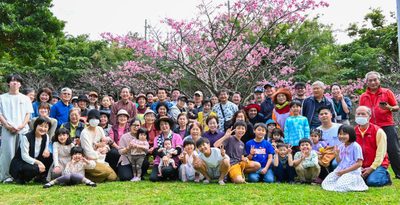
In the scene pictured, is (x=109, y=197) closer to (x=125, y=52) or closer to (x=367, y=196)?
(x=367, y=196)

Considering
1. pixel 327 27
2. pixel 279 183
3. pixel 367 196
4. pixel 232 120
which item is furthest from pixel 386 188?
pixel 327 27

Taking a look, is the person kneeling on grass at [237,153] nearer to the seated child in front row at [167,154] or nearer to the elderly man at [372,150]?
the seated child in front row at [167,154]

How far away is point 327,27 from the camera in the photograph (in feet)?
71.3

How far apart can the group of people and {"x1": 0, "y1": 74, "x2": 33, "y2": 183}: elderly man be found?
0.05 feet

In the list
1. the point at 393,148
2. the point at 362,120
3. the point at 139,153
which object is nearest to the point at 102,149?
the point at 139,153

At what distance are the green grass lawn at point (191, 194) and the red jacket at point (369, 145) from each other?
47cm

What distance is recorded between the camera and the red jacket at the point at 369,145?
6.14 metres

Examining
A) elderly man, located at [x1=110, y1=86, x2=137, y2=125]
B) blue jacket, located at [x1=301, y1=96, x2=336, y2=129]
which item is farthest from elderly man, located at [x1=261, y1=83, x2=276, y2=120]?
elderly man, located at [x1=110, y1=86, x2=137, y2=125]

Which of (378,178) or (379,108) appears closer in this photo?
(378,178)

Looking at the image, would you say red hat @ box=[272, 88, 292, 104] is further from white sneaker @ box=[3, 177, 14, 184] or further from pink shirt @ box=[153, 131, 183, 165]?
white sneaker @ box=[3, 177, 14, 184]

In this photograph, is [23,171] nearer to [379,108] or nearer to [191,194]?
[191,194]

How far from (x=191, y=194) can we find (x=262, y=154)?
1736mm

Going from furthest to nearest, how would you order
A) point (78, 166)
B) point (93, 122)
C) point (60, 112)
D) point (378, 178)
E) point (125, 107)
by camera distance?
point (125, 107)
point (60, 112)
point (93, 122)
point (78, 166)
point (378, 178)

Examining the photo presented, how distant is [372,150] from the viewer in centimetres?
616
